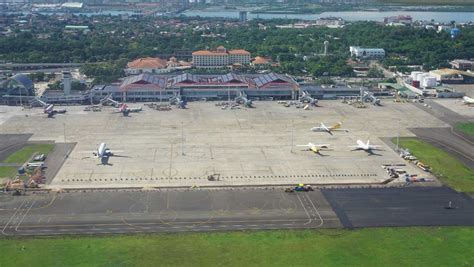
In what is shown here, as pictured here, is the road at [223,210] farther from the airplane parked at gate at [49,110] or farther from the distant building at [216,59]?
the distant building at [216,59]

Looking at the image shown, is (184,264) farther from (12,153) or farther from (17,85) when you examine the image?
(17,85)

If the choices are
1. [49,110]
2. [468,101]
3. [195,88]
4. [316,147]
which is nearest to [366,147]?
[316,147]

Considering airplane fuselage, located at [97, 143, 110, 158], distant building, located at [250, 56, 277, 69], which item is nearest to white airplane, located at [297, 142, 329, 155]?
airplane fuselage, located at [97, 143, 110, 158]

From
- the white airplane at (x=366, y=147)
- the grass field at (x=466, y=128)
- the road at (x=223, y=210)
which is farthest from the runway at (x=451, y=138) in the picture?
the road at (x=223, y=210)

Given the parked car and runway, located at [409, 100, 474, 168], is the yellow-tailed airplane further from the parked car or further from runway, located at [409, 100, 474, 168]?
the parked car

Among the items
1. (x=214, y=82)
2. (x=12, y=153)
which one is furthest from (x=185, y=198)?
(x=214, y=82)
